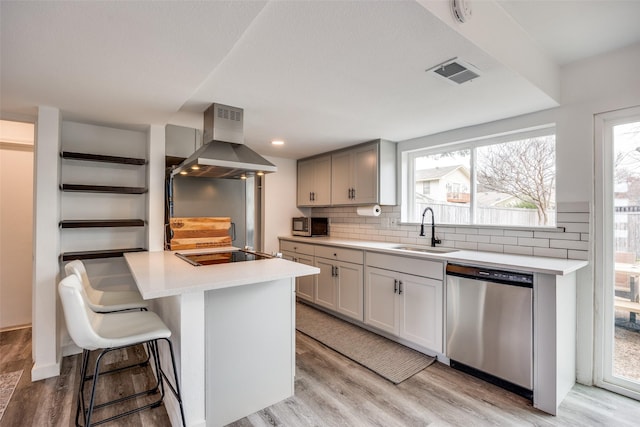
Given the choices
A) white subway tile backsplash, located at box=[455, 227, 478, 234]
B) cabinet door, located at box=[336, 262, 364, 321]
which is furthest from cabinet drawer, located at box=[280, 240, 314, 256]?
white subway tile backsplash, located at box=[455, 227, 478, 234]

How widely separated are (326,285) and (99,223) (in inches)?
94.8

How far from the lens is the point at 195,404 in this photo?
170cm

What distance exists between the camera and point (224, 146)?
8.08ft

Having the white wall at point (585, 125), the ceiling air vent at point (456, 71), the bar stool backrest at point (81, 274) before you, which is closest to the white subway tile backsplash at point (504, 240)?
the white wall at point (585, 125)

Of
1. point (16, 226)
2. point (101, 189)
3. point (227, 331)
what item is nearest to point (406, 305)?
point (227, 331)

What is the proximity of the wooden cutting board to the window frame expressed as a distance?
2.05 meters

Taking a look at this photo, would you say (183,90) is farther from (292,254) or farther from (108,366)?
(292,254)

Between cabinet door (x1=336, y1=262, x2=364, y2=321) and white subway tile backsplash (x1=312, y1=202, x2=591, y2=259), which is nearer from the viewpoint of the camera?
white subway tile backsplash (x1=312, y1=202, x2=591, y2=259)

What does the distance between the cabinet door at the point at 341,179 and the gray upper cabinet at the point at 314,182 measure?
0.26 ft

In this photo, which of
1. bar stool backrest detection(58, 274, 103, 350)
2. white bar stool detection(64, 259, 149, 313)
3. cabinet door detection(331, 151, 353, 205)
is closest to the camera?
bar stool backrest detection(58, 274, 103, 350)

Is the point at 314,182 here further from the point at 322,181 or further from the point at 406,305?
the point at 406,305

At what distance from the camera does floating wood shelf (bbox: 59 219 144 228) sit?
2571 millimetres

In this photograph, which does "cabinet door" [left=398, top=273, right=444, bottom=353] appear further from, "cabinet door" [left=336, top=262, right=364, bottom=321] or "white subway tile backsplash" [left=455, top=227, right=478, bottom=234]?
"white subway tile backsplash" [left=455, top=227, right=478, bottom=234]

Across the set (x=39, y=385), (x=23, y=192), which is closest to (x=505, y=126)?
(x=39, y=385)
